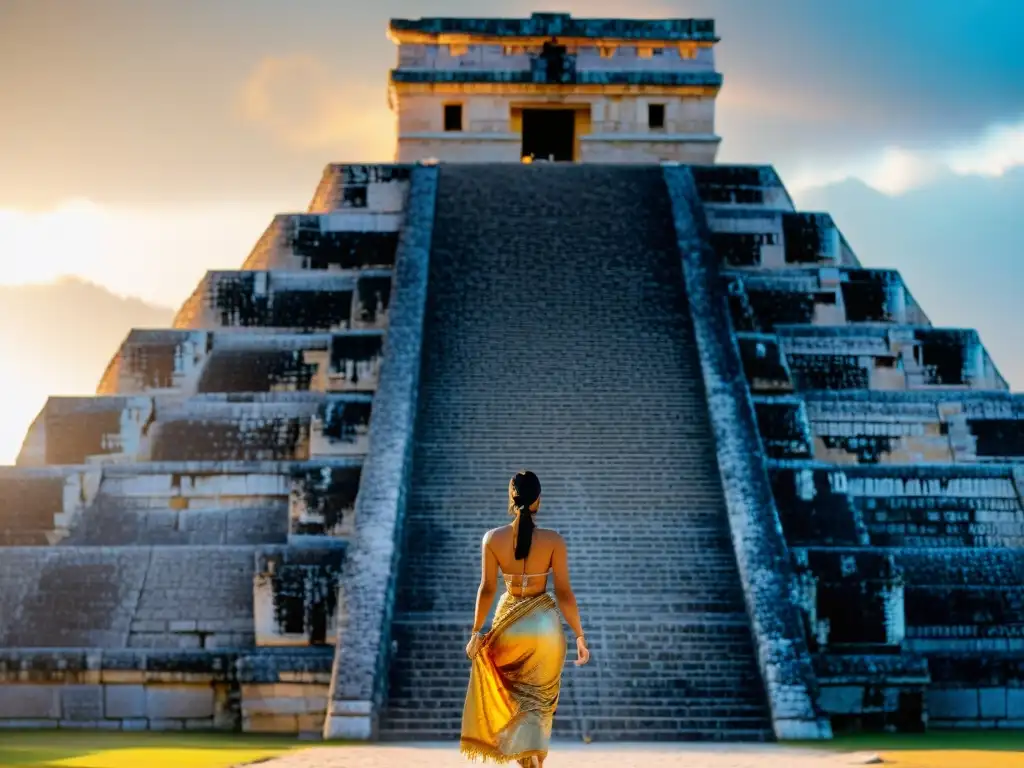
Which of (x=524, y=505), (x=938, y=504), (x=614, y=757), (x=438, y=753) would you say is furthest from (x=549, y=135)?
(x=524, y=505)

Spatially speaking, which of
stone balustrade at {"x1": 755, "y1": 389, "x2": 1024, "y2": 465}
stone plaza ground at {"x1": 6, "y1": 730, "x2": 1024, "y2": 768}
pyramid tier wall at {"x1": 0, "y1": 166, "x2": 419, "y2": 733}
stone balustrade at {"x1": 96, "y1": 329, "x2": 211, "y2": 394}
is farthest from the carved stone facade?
stone plaza ground at {"x1": 6, "y1": 730, "x2": 1024, "y2": 768}

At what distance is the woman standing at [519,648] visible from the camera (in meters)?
8.05

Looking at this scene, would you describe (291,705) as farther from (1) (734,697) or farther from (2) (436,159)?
(2) (436,159)

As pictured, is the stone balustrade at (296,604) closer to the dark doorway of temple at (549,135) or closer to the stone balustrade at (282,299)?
the stone balustrade at (282,299)

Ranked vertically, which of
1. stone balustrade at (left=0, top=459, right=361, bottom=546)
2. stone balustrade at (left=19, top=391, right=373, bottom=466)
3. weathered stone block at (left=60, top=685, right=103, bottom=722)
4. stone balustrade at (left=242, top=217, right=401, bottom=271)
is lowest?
weathered stone block at (left=60, top=685, right=103, bottom=722)

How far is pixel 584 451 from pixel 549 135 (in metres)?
10.4

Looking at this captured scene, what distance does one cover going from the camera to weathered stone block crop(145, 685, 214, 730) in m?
13.7

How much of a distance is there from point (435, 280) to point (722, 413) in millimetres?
4167

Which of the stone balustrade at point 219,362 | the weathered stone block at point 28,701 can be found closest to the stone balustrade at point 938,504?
the stone balustrade at point 219,362

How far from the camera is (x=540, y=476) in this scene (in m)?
15.6

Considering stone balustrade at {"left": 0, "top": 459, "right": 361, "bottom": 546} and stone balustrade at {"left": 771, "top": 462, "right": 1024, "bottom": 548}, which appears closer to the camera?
stone balustrade at {"left": 0, "top": 459, "right": 361, "bottom": 546}

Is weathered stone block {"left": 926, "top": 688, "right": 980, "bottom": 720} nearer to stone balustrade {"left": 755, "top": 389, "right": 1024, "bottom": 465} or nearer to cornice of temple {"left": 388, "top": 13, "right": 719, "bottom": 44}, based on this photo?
stone balustrade {"left": 755, "top": 389, "right": 1024, "bottom": 465}

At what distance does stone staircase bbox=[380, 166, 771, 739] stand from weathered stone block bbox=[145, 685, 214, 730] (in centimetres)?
159

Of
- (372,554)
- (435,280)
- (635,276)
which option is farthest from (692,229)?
(372,554)
